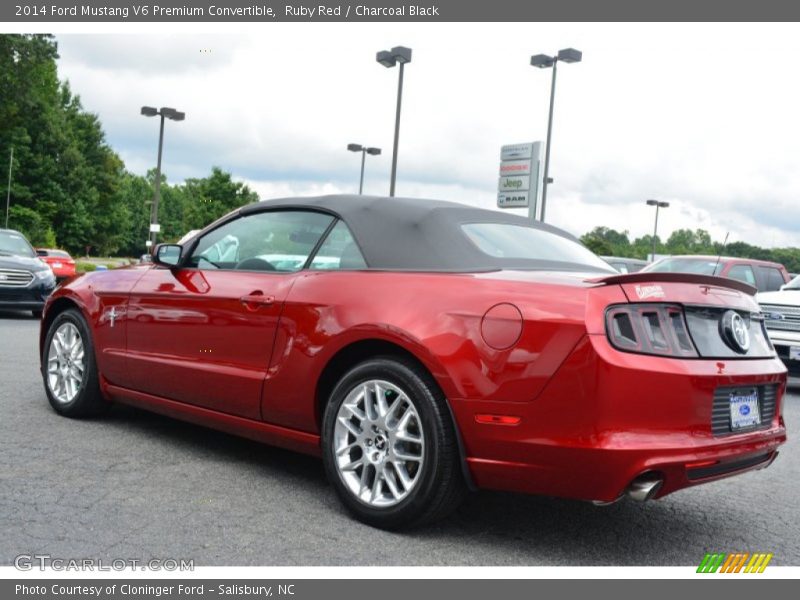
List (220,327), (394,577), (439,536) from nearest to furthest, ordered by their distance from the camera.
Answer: (394,577) < (439,536) < (220,327)

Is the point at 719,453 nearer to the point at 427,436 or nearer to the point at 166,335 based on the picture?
the point at 427,436

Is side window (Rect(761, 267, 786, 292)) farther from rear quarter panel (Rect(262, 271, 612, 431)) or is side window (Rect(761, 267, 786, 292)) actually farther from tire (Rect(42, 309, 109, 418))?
rear quarter panel (Rect(262, 271, 612, 431))

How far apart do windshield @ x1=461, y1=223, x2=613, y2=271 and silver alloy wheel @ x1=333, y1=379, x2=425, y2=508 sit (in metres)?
0.87

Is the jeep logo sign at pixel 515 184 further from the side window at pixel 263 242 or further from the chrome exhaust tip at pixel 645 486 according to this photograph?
the chrome exhaust tip at pixel 645 486

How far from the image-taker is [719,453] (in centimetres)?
346

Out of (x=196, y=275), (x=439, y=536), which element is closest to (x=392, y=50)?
(x=196, y=275)

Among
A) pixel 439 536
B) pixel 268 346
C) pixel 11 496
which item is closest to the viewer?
pixel 439 536

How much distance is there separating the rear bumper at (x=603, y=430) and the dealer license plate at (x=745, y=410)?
4.1 inches

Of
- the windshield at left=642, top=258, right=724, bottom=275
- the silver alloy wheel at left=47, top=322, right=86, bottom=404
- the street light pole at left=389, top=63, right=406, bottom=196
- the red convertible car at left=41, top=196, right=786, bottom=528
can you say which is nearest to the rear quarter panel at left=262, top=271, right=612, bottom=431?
the red convertible car at left=41, top=196, right=786, bottom=528

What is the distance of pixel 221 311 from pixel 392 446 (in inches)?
54.9

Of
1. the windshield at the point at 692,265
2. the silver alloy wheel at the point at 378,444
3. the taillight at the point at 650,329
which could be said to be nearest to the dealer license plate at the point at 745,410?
the taillight at the point at 650,329

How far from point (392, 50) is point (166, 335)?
21667mm

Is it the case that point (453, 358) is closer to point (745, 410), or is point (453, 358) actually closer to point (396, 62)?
point (745, 410)

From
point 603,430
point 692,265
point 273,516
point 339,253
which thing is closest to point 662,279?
point 603,430
